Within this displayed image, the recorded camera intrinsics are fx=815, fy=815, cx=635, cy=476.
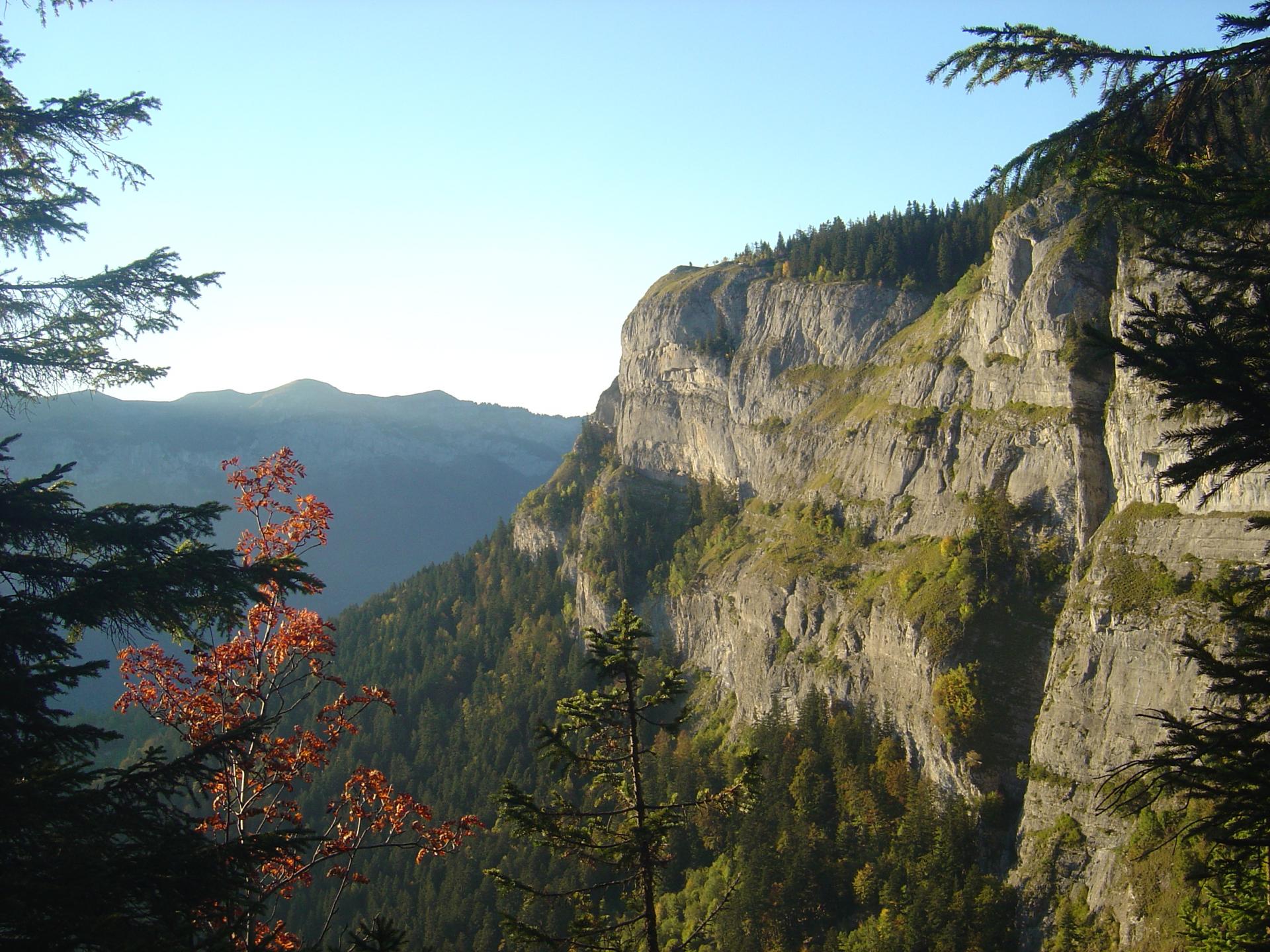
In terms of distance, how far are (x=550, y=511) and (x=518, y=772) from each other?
→ 40287 millimetres

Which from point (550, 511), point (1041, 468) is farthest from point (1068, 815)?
point (550, 511)

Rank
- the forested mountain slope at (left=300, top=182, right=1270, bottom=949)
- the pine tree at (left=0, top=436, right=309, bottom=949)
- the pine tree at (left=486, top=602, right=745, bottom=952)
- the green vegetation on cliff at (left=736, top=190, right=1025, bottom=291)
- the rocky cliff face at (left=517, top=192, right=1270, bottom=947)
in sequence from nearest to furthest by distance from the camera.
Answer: the pine tree at (left=0, top=436, right=309, bottom=949) → the pine tree at (left=486, top=602, right=745, bottom=952) → the rocky cliff face at (left=517, top=192, right=1270, bottom=947) → the forested mountain slope at (left=300, top=182, right=1270, bottom=949) → the green vegetation on cliff at (left=736, top=190, right=1025, bottom=291)

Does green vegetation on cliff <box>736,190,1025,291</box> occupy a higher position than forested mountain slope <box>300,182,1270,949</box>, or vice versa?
green vegetation on cliff <box>736,190,1025,291</box>

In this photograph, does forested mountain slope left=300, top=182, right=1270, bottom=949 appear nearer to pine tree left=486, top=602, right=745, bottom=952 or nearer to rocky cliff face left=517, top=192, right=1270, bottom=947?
rocky cliff face left=517, top=192, right=1270, bottom=947

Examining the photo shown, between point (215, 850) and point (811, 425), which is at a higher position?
point (811, 425)

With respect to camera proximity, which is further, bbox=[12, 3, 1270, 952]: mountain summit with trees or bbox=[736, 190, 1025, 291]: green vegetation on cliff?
bbox=[736, 190, 1025, 291]: green vegetation on cliff

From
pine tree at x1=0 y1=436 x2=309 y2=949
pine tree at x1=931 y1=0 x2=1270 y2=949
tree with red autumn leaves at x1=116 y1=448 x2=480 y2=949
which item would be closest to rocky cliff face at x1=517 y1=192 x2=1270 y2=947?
pine tree at x1=931 y1=0 x2=1270 y2=949

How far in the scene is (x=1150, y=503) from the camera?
127 ft

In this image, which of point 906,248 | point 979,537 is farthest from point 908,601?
point 906,248

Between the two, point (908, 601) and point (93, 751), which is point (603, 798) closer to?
point (93, 751)

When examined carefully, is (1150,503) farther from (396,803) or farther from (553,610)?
(553,610)

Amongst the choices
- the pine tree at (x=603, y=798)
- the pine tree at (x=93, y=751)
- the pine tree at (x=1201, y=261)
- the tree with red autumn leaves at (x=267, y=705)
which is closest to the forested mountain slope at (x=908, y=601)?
the pine tree at (x=1201, y=261)

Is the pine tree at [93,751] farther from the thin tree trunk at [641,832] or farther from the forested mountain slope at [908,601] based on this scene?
the forested mountain slope at [908,601]

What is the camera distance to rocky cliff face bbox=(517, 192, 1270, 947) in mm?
35906
